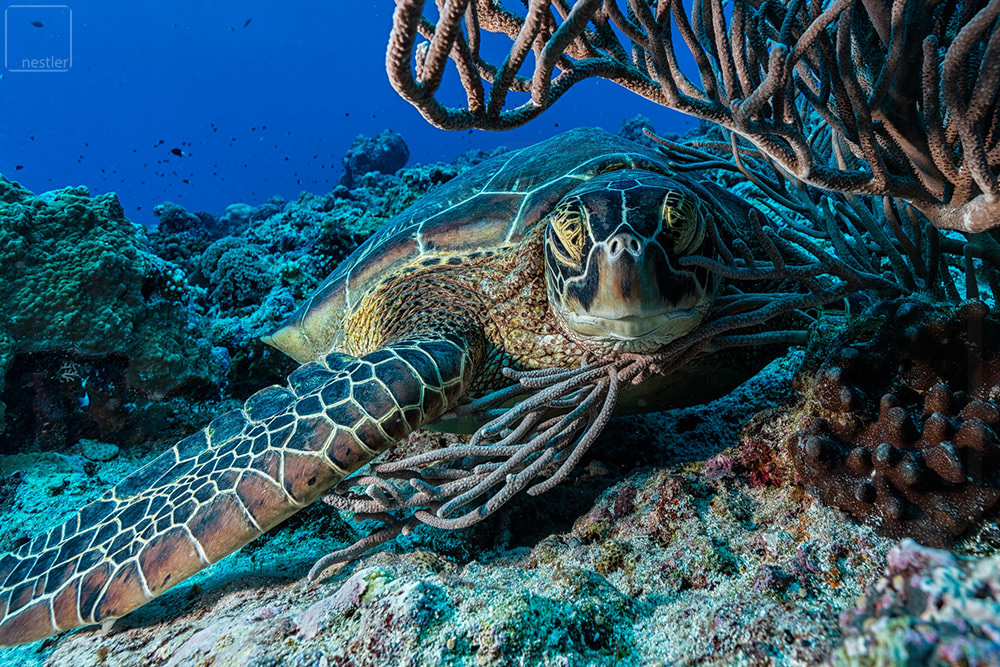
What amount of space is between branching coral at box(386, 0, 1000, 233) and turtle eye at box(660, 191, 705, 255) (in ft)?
1.16

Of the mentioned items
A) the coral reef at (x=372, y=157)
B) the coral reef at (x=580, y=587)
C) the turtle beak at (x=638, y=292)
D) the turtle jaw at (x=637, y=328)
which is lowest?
the coral reef at (x=580, y=587)

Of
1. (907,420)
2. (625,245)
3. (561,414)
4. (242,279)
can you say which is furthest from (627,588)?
(242,279)

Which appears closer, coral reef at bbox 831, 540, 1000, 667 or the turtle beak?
coral reef at bbox 831, 540, 1000, 667

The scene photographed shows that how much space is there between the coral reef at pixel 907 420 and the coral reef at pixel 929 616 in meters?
0.66

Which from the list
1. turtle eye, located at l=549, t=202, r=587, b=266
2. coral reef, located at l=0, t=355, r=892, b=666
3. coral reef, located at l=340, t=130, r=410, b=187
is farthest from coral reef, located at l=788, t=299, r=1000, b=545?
coral reef, located at l=340, t=130, r=410, b=187

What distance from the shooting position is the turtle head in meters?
1.53

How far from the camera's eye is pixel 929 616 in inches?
21.7

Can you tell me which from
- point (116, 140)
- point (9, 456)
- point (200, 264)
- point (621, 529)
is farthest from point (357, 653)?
point (116, 140)

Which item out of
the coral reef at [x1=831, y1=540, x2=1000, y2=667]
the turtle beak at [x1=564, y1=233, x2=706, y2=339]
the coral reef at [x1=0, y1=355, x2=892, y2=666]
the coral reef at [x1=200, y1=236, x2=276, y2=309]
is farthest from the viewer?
the coral reef at [x1=200, y1=236, x2=276, y2=309]

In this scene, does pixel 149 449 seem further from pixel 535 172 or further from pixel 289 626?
pixel 535 172

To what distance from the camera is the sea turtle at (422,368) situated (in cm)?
155
